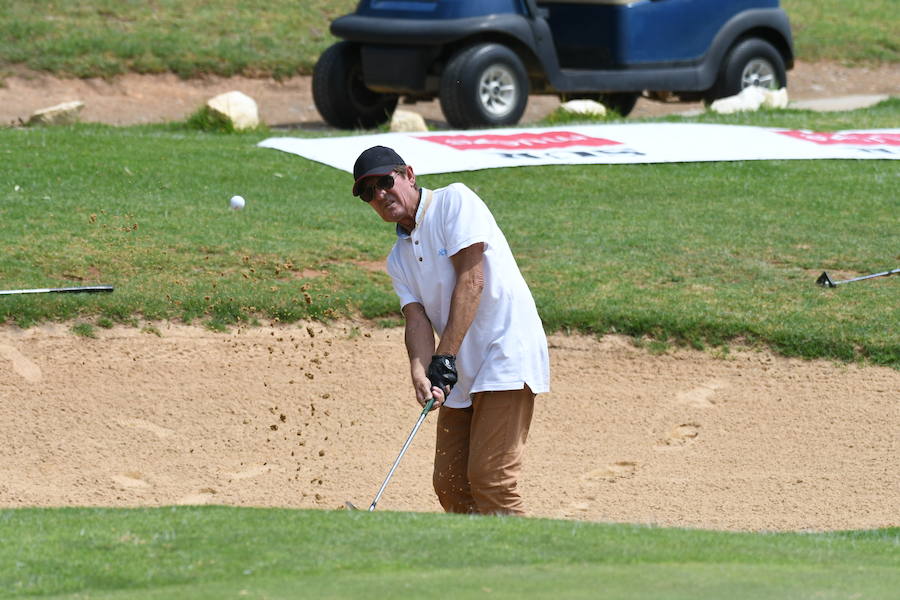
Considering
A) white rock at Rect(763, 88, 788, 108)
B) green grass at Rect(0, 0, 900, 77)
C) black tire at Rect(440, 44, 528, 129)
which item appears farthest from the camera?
green grass at Rect(0, 0, 900, 77)

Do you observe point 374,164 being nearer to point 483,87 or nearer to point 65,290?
point 65,290

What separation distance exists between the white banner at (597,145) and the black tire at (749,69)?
281 centimetres

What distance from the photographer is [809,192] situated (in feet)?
43.7

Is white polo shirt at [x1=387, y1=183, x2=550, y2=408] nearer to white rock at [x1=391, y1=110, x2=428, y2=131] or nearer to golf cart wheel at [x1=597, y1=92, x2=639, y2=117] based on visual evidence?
white rock at [x1=391, y1=110, x2=428, y2=131]

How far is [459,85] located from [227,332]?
747 cm

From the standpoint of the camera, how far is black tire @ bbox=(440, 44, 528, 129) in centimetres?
1617

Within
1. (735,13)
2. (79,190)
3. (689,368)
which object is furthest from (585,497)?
(735,13)

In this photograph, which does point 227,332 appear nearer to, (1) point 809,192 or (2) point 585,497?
(2) point 585,497

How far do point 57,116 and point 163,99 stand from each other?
5.08 m

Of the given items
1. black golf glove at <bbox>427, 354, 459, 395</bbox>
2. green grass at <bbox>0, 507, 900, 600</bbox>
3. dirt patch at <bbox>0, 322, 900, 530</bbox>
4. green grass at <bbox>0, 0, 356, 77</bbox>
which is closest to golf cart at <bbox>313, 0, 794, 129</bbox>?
green grass at <bbox>0, 0, 356, 77</bbox>

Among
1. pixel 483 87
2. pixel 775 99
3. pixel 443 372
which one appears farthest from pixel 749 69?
pixel 443 372

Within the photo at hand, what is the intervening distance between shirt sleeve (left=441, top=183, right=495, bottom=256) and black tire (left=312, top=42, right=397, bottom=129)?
12155mm

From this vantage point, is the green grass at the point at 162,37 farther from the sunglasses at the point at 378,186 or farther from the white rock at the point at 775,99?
the sunglasses at the point at 378,186

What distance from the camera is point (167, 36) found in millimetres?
23547
